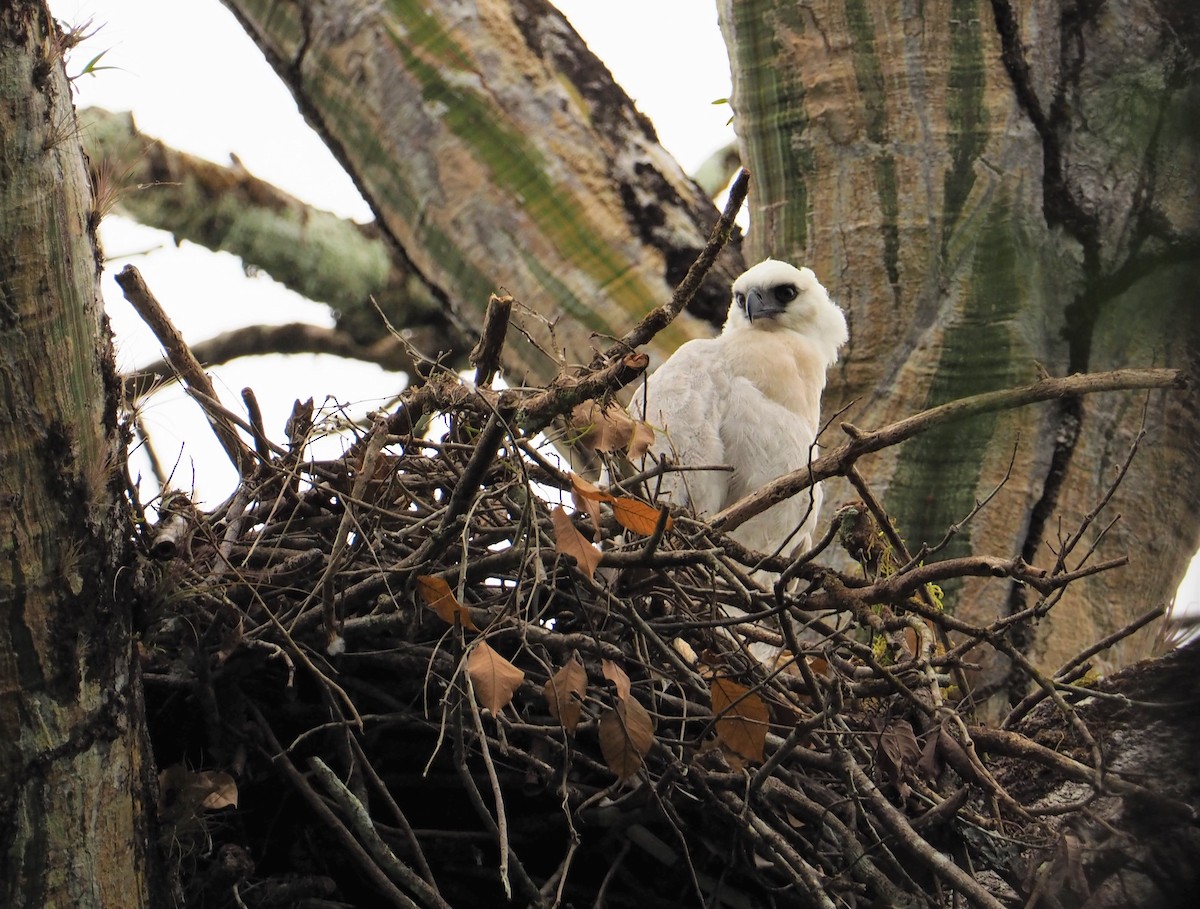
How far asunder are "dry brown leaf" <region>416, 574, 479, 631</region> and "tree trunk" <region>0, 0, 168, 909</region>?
0.58 metres

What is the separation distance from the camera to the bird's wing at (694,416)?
192 inches

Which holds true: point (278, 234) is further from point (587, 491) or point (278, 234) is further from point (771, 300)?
point (587, 491)

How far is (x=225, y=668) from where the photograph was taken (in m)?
2.89

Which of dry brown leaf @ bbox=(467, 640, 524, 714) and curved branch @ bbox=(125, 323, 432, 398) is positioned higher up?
curved branch @ bbox=(125, 323, 432, 398)

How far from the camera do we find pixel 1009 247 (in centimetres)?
499

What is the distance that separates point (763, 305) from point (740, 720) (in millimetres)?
2833

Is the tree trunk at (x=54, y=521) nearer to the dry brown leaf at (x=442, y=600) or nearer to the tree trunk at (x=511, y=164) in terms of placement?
the dry brown leaf at (x=442, y=600)

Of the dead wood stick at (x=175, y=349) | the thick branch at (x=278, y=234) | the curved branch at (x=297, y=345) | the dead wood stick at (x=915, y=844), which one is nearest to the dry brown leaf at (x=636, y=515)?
the dead wood stick at (x=915, y=844)

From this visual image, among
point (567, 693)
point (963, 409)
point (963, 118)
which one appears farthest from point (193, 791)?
point (963, 118)

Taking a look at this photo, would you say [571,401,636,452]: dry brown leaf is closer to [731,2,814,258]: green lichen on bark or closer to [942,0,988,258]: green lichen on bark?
[942,0,988,258]: green lichen on bark

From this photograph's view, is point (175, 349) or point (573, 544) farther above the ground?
point (175, 349)

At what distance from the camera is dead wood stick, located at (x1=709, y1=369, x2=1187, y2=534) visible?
2.67 metres

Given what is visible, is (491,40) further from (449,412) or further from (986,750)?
(986,750)

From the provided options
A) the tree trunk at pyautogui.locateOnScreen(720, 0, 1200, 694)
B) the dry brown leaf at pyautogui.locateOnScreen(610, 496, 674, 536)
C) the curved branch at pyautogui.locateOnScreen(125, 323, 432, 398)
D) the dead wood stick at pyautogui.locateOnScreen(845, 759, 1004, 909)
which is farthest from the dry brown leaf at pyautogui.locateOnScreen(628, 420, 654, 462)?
the curved branch at pyautogui.locateOnScreen(125, 323, 432, 398)
